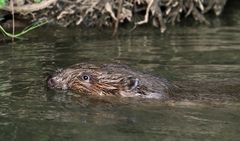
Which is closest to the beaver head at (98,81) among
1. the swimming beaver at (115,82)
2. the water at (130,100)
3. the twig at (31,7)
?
the swimming beaver at (115,82)

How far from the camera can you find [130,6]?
34.3ft

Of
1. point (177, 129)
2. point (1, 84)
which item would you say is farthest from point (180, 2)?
point (177, 129)

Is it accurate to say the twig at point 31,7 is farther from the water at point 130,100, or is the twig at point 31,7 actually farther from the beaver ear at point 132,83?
the beaver ear at point 132,83

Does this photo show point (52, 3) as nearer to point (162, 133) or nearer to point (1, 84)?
point (1, 84)

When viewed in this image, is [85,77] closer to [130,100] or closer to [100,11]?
[130,100]

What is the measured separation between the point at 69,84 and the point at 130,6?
4094 mm

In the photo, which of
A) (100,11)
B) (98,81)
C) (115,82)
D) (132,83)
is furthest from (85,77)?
(100,11)

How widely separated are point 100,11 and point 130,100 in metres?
4.16

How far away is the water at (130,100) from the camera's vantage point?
18.3 feet

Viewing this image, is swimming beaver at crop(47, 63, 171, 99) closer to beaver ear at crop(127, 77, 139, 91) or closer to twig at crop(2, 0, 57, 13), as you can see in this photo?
beaver ear at crop(127, 77, 139, 91)

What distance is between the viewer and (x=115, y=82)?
639 centimetres

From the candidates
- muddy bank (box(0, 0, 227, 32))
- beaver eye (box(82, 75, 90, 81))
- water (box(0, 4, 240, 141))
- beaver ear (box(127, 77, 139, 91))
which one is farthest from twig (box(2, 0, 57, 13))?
beaver ear (box(127, 77, 139, 91))

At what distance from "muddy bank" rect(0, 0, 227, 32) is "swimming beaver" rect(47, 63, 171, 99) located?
3563 mm

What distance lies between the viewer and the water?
5.58 meters
